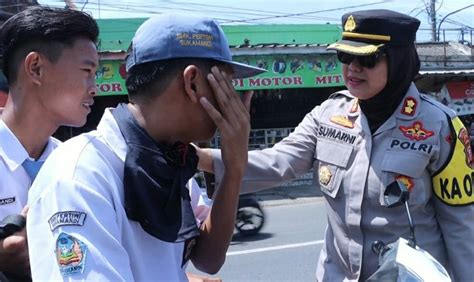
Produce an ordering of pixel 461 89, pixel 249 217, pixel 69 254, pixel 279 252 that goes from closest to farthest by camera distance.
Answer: pixel 69 254, pixel 279 252, pixel 249 217, pixel 461 89

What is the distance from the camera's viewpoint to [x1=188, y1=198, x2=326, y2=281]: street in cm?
723

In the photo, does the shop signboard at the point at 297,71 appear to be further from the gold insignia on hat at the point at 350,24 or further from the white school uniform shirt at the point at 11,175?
the white school uniform shirt at the point at 11,175

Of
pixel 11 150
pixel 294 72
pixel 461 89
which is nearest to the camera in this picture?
pixel 11 150

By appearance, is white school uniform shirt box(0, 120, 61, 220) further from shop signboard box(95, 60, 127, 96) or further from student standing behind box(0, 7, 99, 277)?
shop signboard box(95, 60, 127, 96)

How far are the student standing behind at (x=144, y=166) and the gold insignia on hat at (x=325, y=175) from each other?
77 centimetres

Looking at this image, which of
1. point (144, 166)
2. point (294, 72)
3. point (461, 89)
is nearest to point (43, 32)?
point (144, 166)

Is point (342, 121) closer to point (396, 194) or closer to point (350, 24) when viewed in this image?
point (350, 24)

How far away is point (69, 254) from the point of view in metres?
1.17

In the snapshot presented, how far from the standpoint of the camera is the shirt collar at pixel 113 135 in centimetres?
134

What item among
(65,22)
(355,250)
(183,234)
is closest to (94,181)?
(183,234)

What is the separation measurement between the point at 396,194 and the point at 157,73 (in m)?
0.91

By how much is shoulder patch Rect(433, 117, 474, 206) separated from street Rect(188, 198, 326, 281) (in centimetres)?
495

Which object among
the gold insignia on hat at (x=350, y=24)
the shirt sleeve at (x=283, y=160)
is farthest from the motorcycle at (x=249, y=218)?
the gold insignia on hat at (x=350, y=24)

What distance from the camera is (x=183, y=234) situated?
4.68ft
